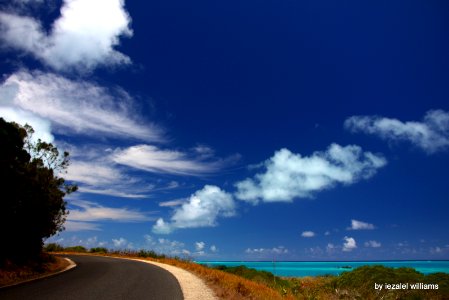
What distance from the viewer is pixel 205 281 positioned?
18844 millimetres

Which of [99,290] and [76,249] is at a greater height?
[99,290]

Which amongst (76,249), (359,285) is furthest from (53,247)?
(359,285)

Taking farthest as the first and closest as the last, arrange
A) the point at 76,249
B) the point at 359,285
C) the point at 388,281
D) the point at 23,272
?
the point at 76,249, the point at 359,285, the point at 388,281, the point at 23,272

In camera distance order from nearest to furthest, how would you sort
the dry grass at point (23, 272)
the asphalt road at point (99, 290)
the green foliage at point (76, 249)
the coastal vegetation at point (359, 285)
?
the asphalt road at point (99, 290), the coastal vegetation at point (359, 285), the dry grass at point (23, 272), the green foliage at point (76, 249)

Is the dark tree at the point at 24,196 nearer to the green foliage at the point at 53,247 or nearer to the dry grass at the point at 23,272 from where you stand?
the dry grass at the point at 23,272

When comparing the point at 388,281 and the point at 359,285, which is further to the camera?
the point at 359,285

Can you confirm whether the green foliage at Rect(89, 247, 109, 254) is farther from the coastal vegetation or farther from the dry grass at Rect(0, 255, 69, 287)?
the coastal vegetation

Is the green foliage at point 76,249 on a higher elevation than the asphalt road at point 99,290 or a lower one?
lower

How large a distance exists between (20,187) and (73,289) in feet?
31.8

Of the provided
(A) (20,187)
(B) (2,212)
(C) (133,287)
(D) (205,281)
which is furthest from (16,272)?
(D) (205,281)

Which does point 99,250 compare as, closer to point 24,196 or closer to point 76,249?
point 76,249

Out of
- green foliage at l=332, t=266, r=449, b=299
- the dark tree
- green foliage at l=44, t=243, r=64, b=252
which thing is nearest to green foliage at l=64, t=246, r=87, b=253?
green foliage at l=44, t=243, r=64, b=252

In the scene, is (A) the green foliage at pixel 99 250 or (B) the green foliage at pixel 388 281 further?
(A) the green foliage at pixel 99 250

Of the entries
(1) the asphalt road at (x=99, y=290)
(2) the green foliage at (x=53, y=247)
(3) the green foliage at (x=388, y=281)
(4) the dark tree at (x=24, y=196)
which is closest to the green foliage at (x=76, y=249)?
(2) the green foliage at (x=53, y=247)
